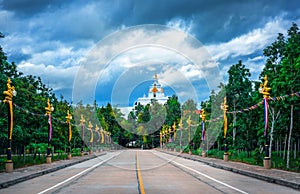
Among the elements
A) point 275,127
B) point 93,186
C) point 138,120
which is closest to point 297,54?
point 275,127

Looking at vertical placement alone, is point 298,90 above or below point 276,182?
above

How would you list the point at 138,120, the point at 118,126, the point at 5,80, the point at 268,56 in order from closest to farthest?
the point at 5,80 → the point at 268,56 → the point at 118,126 → the point at 138,120

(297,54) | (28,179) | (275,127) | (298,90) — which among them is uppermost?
(297,54)

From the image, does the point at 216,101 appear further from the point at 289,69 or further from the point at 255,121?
the point at 289,69

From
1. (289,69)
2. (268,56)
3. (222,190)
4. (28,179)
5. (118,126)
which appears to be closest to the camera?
(222,190)

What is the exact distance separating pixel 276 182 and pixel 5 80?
671 inches

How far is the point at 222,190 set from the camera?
47.9ft

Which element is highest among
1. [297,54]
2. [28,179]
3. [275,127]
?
[297,54]

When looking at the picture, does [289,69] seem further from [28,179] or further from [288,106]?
[28,179]

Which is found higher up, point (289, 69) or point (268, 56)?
point (268, 56)

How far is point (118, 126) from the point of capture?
5595 inches

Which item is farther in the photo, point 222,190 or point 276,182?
point 276,182

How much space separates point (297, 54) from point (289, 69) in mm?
2278

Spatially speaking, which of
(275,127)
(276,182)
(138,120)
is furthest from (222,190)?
(138,120)
